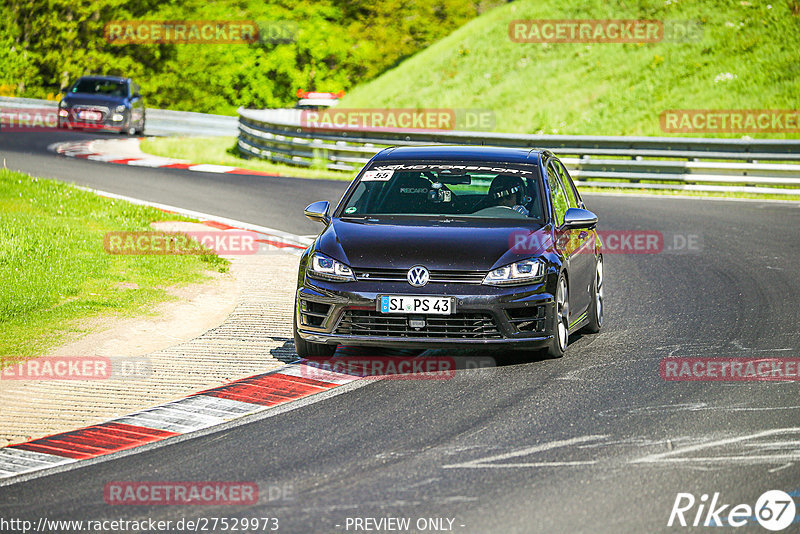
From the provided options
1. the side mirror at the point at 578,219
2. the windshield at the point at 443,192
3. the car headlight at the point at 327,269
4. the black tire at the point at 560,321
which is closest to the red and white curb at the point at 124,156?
the windshield at the point at 443,192

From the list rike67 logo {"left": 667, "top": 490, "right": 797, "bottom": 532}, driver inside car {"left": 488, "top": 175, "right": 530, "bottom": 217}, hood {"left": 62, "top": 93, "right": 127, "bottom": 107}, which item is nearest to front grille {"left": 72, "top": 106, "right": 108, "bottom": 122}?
hood {"left": 62, "top": 93, "right": 127, "bottom": 107}

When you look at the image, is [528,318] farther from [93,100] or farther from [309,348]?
[93,100]

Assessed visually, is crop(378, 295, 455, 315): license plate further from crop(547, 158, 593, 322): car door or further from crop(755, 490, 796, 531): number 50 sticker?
crop(755, 490, 796, 531): number 50 sticker

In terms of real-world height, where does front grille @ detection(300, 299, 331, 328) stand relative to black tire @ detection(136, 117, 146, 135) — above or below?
above

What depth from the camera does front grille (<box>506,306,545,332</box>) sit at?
8688mm

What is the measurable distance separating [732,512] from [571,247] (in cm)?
435

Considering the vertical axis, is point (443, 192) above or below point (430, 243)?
above

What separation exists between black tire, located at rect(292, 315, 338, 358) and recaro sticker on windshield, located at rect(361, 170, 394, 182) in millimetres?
1598

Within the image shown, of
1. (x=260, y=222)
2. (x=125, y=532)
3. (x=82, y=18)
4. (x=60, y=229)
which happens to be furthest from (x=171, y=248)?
(x=82, y=18)

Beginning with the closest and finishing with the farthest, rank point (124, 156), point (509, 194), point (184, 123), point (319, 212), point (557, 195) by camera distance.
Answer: point (319, 212) < point (509, 194) < point (557, 195) < point (124, 156) < point (184, 123)

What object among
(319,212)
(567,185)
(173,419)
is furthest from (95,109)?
(173,419)

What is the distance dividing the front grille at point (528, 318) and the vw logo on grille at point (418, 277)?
63 centimetres

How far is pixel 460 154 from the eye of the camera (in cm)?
1037

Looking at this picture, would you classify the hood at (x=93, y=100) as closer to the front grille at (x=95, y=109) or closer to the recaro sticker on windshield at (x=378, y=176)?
the front grille at (x=95, y=109)
